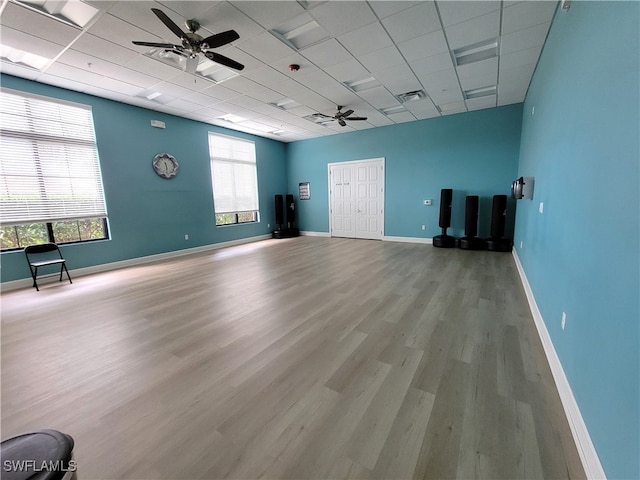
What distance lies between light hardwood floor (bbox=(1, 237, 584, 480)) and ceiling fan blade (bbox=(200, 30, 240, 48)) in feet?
9.40

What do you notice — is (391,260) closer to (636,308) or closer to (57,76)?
(636,308)

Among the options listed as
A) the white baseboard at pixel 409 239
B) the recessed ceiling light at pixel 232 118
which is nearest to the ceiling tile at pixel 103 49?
the recessed ceiling light at pixel 232 118

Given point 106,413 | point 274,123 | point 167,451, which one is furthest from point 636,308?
point 274,123

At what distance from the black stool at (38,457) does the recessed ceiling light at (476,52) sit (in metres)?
4.86

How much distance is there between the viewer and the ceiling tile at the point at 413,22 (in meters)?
2.69

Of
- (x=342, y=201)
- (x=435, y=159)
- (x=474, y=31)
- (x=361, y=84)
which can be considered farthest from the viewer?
(x=342, y=201)

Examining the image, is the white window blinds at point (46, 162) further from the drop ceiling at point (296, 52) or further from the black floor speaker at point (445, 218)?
the black floor speaker at point (445, 218)

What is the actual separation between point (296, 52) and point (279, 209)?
17.7 ft

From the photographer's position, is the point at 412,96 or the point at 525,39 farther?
the point at 412,96

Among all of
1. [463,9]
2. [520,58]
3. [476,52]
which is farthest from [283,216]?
[463,9]

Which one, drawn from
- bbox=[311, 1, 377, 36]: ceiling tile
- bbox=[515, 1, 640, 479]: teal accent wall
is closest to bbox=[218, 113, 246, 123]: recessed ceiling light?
bbox=[311, 1, 377, 36]: ceiling tile

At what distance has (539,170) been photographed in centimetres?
298

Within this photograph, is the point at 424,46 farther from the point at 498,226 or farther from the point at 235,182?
the point at 235,182

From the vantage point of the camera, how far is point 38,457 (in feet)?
2.26
